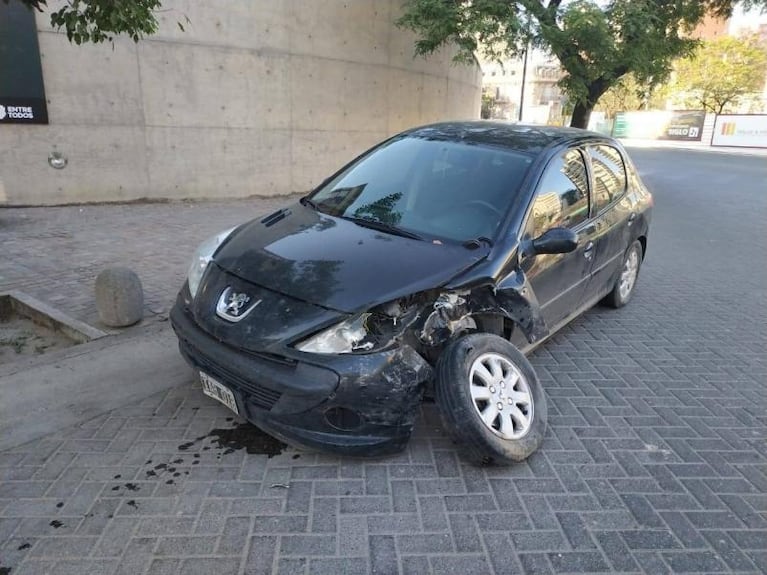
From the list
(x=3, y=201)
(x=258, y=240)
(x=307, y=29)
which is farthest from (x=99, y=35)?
(x=307, y=29)

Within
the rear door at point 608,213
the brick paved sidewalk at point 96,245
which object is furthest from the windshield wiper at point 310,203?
the rear door at point 608,213

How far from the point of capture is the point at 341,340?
2.73 meters

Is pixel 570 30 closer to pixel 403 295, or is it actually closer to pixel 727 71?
pixel 403 295

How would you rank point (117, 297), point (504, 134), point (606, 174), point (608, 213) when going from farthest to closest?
point (606, 174) → point (608, 213) → point (117, 297) → point (504, 134)

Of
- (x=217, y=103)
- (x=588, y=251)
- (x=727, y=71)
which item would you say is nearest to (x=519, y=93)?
(x=727, y=71)

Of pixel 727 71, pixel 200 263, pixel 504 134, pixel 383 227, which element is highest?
pixel 727 71

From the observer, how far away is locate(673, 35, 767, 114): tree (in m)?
47.9

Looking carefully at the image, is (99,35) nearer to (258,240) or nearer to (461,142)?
(258,240)

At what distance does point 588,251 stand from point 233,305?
2.74 m

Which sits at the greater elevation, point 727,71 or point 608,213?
point 727,71

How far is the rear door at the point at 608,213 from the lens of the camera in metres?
4.50

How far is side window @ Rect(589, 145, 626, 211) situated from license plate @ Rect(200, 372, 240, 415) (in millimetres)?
3141

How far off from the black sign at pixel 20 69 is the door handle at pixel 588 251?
8.15m

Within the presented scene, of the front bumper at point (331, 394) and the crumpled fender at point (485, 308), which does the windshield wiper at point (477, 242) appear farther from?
the front bumper at point (331, 394)
